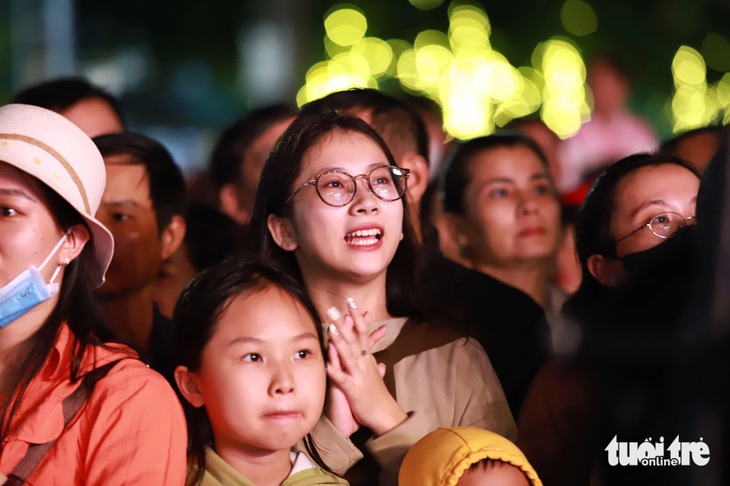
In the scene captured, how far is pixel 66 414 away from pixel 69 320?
0.30 m

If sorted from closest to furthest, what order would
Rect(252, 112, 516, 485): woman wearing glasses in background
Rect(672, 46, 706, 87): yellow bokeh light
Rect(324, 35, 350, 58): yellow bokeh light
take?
Rect(252, 112, 516, 485): woman wearing glasses in background < Rect(672, 46, 706, 87): yellow bokeh light < Rect(324, 35, 350, 58): yellow bokeh light

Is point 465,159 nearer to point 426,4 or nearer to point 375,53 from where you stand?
point 375,53

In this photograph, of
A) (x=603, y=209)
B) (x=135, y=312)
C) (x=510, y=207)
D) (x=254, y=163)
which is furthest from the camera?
(x=254, y=163)

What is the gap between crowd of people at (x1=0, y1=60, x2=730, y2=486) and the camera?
2594 mm

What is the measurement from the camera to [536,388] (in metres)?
3.30

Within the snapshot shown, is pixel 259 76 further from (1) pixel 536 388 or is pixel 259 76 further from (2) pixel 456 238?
(1) pixel 536 388

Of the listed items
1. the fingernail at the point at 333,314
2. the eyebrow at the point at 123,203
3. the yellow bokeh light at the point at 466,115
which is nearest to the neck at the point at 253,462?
the fingernail at the point at 333,314

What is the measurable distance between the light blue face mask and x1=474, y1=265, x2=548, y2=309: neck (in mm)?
2273

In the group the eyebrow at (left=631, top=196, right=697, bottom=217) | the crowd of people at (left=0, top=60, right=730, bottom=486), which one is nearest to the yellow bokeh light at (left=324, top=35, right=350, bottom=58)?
the crowd of people at (left=0, top=60, right=730, bottom=486)

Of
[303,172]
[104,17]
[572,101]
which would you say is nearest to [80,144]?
[303,172]

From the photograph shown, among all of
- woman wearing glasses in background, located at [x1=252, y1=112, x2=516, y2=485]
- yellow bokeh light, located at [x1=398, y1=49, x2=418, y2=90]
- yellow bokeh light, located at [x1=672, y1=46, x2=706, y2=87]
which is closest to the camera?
woman wearing glasses in background, located at [x1=252, y1=112, x2=516, y2=485]

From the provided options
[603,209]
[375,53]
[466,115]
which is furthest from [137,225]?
[375,53]

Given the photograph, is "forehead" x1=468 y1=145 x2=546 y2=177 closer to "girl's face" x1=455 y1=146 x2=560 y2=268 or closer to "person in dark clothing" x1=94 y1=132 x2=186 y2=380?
"girl's face" x1=455 y1=146 x2=560 y2=268

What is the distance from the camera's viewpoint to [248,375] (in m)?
2.77
